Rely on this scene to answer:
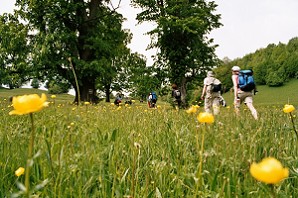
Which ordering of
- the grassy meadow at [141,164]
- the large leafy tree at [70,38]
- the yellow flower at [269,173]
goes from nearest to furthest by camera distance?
1. the yellow flower at [269,173]
2. the grassy meadow at [141,164]
3. the large leafy tree at [70,38]

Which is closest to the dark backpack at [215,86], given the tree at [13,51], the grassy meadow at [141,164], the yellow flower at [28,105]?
the grassy meadow at [141,164]

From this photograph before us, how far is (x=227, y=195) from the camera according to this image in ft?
4.76

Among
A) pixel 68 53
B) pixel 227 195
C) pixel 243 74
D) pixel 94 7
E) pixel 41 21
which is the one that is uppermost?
pixel 94 7

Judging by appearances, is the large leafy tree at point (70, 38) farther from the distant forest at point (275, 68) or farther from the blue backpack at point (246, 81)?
the distant forest at point (275, 68)

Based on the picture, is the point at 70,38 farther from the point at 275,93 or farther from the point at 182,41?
the point at 275,93

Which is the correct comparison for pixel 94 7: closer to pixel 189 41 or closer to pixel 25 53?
pixel 25 53

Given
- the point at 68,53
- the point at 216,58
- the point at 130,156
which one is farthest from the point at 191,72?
the point at 130,156

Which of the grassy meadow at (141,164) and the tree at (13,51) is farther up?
the tree at (13,51)

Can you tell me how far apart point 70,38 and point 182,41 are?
9.23 meters

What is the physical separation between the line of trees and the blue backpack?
1053cm

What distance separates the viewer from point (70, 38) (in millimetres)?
19031

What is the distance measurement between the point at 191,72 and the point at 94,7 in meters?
8.81

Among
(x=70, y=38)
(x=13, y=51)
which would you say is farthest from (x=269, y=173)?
(x=13, y=51)

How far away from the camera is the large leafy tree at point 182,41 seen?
22.9 m
